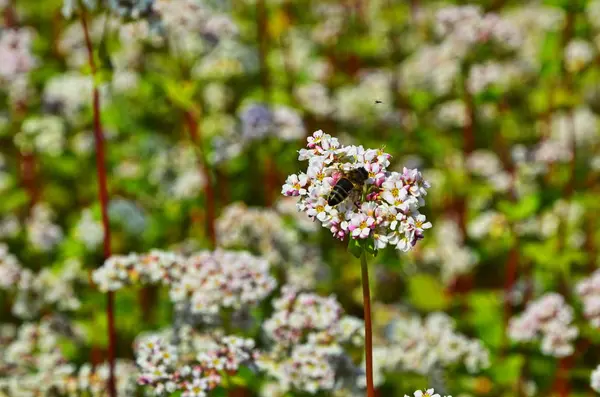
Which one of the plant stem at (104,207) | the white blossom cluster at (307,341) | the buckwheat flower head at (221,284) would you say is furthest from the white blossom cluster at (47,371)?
the white blossom cluster at (307,341)

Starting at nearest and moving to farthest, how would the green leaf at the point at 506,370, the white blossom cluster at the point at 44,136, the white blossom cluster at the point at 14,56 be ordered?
the green leaf at the point at 506,370, the white blossom cluster at the point at 44,136, the white blossom cluster at the point at 14,56

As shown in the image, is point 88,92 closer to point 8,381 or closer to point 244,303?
point 8,381

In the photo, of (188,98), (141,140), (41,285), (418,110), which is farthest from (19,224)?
(418,110)

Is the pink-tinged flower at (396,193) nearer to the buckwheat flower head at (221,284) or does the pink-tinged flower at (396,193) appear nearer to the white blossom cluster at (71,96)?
the buckwheat flower head at (221,284)

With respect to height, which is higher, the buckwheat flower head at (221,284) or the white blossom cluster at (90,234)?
the white blossom cluster at (90,234)

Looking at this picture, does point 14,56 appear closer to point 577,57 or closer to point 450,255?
point 450,255

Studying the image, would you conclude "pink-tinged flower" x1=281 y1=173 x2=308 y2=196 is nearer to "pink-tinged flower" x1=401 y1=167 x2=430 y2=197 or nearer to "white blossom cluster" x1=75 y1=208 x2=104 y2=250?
"pink-tinged flower" x1=401 y1=167 x2=430 y2=197

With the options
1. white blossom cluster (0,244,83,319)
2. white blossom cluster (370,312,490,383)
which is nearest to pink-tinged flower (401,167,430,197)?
white blossom cluster (370,312,490,383)

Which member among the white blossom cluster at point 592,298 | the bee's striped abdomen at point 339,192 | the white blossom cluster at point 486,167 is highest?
the white blossom cluster at point 486,167
